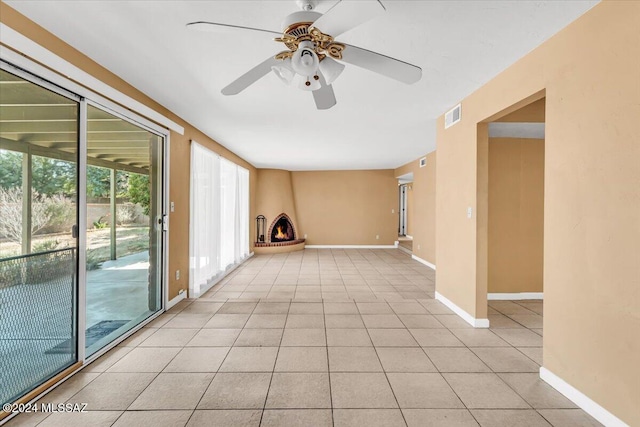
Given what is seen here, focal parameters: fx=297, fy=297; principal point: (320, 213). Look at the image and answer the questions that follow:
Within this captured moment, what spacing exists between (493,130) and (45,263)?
4714 mm

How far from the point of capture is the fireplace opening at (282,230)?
28.9 feet

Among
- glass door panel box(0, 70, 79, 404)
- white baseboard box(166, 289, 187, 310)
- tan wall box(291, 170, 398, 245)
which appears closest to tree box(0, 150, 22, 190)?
glass door panel box(0, 70, 79, 404)

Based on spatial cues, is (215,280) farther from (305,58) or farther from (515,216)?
(515,216)

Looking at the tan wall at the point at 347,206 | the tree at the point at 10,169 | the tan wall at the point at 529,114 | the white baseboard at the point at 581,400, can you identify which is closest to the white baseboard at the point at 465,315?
the white baseboard at the point at 581,400

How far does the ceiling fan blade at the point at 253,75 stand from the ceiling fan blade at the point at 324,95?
0.34 metres

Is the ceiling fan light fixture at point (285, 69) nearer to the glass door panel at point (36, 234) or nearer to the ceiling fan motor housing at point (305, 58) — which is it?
the ceiling fan motor housing at point (305, 58)

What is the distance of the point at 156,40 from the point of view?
6.73 ft

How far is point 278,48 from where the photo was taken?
217cm

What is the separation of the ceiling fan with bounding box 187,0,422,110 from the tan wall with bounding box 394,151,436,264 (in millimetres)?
5181

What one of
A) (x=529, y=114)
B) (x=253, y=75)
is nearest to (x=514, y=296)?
(x=529, y=114)

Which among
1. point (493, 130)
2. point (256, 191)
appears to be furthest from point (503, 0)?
point (256, 191)

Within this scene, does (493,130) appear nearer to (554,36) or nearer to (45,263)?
(554,36)

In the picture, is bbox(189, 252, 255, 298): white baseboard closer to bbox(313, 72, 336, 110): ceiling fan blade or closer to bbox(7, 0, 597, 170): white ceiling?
bbox(7, 0, 597, 170): white ceiling

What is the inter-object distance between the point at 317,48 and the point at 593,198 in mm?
1831
